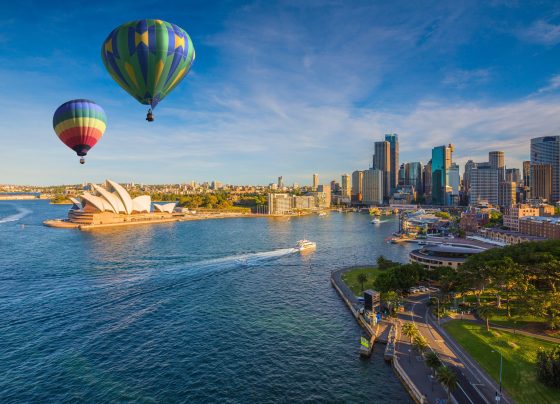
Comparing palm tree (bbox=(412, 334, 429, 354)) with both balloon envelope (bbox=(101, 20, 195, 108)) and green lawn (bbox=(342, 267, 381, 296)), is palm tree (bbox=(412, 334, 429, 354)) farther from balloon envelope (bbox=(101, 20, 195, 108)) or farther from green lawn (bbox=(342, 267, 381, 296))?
balloon envelope (bbox=(101, 20, 195, 108))

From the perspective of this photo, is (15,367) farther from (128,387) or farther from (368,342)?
(368,342)

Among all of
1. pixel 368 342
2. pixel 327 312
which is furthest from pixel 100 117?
pixel 368 342

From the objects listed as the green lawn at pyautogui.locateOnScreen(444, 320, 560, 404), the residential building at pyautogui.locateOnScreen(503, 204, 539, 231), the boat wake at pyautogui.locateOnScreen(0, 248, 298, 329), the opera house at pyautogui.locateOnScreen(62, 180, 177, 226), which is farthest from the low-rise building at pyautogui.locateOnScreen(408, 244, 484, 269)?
the opera house at pyautogui.locateOnScreen(62, 180, 177, 226)

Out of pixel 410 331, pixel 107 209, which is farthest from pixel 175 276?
pixel 107 209

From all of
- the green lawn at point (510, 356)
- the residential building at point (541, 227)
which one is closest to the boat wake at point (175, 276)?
the green lawn at point (510, 356)

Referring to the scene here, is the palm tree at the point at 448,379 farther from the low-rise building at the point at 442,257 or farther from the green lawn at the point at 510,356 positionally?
the low-rise building at the point at 442,257

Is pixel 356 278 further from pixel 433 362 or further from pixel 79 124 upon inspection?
pixel 79 124
